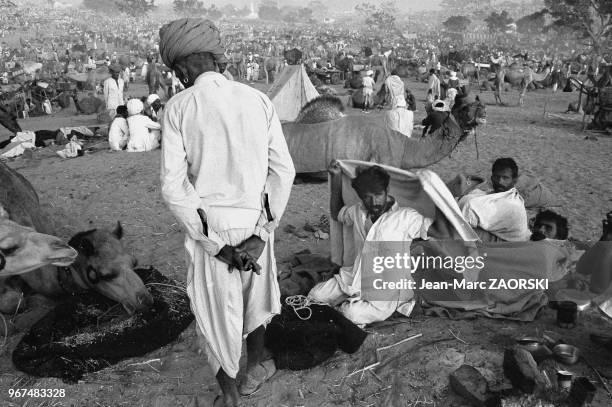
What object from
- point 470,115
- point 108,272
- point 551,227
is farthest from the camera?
point 470,115

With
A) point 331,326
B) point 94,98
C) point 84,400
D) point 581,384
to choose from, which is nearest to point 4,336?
point 84,400

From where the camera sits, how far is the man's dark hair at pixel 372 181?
365 cm

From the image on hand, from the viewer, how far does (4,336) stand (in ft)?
12.7

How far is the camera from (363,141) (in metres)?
7.21

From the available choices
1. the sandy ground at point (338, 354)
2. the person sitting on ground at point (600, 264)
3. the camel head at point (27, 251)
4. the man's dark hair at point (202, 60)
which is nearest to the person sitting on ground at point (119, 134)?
A: the sandy ground at point (338, 354)

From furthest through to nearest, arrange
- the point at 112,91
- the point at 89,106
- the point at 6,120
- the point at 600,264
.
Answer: the point at 89,106, the point at 112,91, the point at 6,120, the point at 600,264

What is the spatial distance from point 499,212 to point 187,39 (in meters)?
2.66

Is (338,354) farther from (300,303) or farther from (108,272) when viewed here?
(108,272)

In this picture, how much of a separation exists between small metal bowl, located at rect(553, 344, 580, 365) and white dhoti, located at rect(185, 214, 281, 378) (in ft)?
5.89

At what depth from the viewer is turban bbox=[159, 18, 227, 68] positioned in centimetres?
246

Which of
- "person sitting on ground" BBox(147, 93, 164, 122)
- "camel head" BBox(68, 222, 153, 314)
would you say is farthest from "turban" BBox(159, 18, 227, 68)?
"person sitting on ground" BBox(147, 93, 164, 122)

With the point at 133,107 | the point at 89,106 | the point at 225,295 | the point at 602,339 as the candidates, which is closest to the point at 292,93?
the point at 133,107

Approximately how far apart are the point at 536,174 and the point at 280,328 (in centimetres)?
603

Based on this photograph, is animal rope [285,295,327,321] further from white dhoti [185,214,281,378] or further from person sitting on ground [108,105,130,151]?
person sitting on ground [108,105,130,151]
